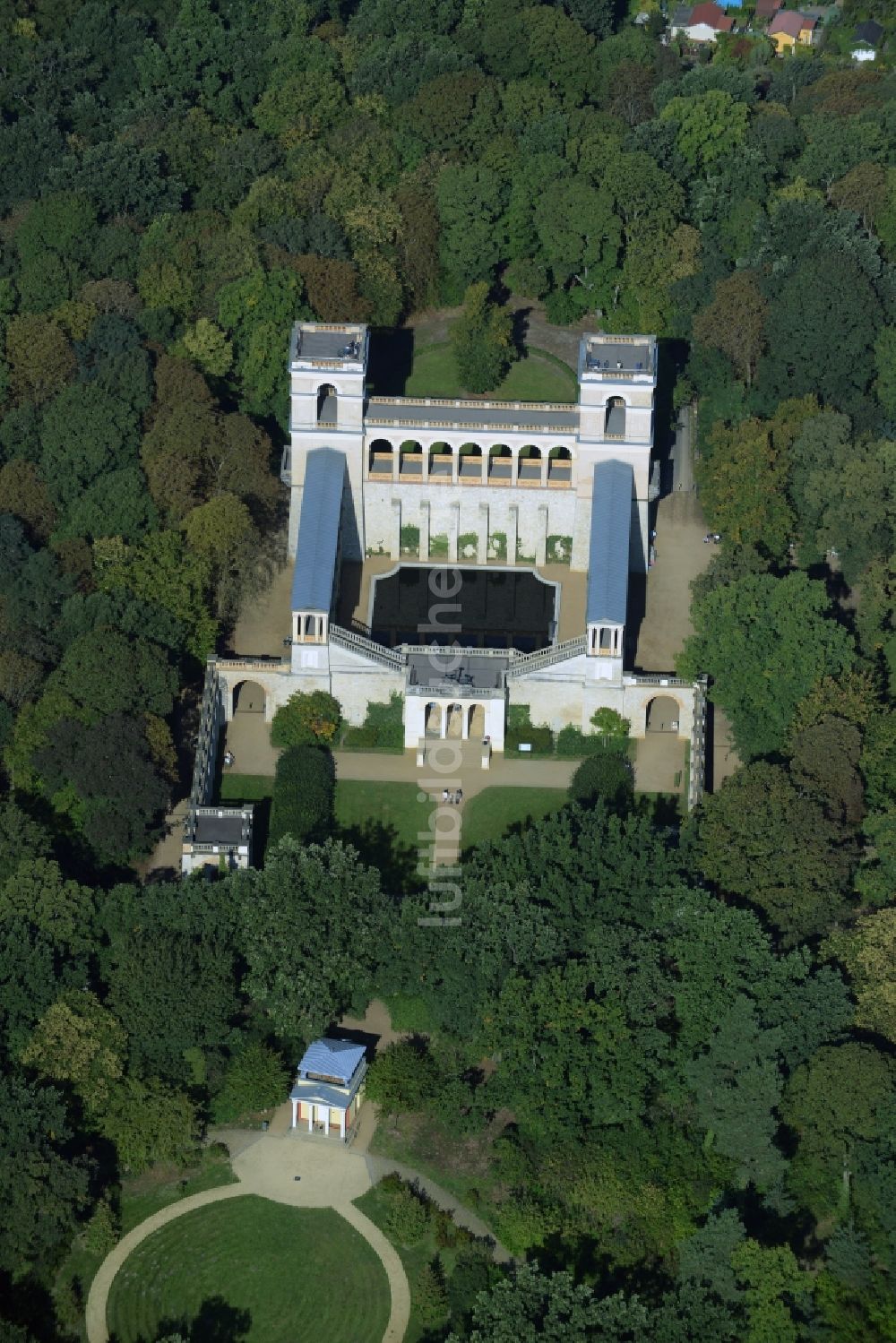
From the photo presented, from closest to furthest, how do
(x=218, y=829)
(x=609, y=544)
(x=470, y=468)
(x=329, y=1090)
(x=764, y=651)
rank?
(x=329, y=1090) → (x=218, y=829) → (x=764, y=651) → (x=609, y=544) → (x=470, y=468)

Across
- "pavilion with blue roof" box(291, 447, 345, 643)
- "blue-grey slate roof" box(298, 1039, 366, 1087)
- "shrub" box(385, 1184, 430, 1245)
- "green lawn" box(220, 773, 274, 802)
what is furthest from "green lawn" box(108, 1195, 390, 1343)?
"pavilion with blue roof" box(291, 447, 345, 643)

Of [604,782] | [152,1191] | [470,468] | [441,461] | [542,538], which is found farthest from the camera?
[441,461]

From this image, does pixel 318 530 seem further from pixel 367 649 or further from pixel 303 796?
pixel 303 796

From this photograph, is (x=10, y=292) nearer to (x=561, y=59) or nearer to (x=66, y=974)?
(x=561, y=59)

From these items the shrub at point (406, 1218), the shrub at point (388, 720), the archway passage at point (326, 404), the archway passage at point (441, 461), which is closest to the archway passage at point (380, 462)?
the archway passage at point (441, 461)

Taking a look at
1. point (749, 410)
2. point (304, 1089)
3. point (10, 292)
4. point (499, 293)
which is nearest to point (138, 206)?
point (10, 292)

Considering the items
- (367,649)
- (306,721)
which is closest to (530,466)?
(367,649)

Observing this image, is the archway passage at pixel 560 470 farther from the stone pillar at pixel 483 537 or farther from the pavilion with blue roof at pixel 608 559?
the stone pillar at pixel 483 537
